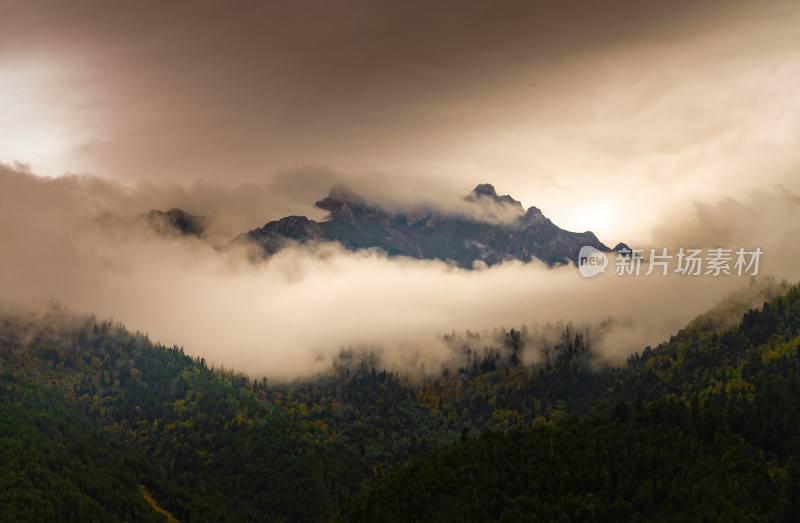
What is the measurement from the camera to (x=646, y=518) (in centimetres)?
19975

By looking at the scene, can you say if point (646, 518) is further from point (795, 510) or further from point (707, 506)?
point (795, 510)

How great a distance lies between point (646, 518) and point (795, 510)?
1651 inches

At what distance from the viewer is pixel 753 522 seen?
190 metres

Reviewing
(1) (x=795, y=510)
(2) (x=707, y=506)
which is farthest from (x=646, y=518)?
(1) (x=795, y=510)

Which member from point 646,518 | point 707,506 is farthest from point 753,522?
point 646,518

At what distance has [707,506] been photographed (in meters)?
198

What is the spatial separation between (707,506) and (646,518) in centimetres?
1790

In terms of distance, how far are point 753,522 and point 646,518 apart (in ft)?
93.1

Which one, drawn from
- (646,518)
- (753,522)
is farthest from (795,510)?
(646,518)

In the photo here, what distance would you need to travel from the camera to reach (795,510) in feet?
641

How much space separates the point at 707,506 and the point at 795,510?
2432 cm

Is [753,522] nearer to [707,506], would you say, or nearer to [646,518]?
[707,506]

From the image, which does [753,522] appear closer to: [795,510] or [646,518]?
[795,510]
